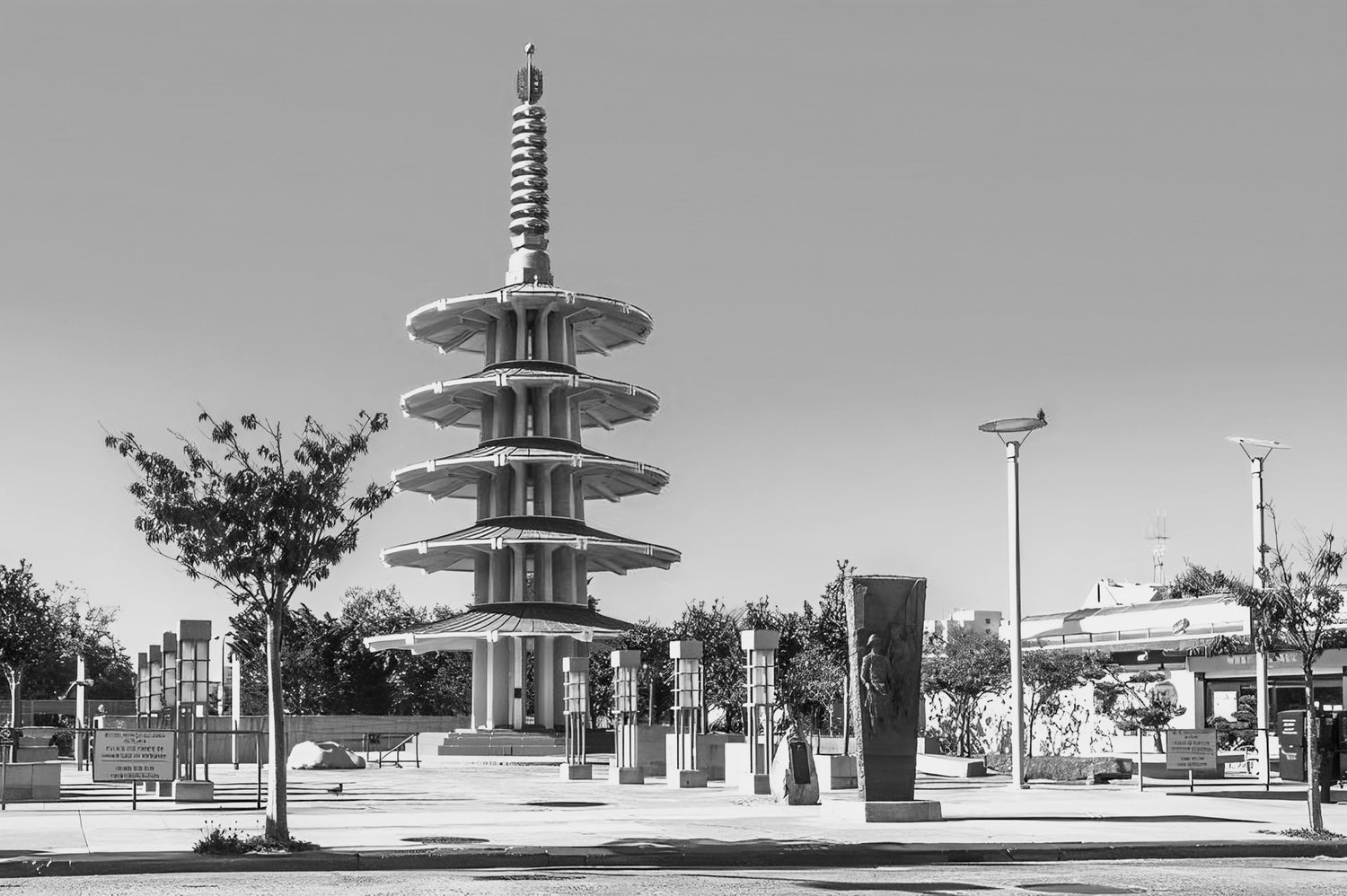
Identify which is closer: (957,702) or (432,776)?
(432,776)

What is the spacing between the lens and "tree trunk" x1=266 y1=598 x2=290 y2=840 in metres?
20.9

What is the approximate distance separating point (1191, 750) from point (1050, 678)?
23598 mm

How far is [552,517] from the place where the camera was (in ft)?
250

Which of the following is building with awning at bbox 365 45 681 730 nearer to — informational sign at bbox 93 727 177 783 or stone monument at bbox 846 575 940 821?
informational sign at bbox 93 727 177 783

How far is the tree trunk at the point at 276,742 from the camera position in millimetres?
20875

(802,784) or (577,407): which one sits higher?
(577,407)

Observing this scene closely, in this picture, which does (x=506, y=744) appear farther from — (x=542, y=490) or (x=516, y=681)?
(x=542, y=490)

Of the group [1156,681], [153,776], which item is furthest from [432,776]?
[1156,681]

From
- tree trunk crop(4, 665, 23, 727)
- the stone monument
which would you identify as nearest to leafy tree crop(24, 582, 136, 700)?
tree trunk crop(4, 665, 23, 727)

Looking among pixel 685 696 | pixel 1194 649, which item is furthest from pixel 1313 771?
pixel 1194 649

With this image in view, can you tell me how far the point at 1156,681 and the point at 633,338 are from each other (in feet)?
99.7

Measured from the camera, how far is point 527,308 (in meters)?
78.4

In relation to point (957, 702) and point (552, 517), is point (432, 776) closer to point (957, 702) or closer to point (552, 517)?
point (957, 702)

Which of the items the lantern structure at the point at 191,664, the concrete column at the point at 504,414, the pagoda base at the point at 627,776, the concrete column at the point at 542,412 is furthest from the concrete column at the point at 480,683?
the lantern structure at the point at 191,664
